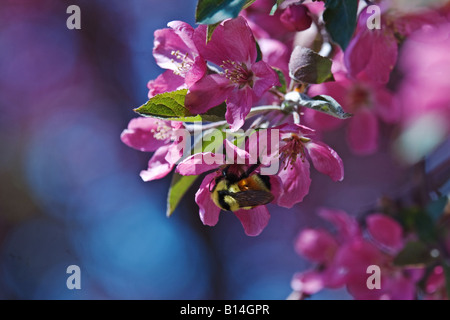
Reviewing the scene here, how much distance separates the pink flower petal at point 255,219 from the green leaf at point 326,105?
20 centimetres

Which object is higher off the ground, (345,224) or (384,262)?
(345,224)

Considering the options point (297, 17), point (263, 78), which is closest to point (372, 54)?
point (297, 17)

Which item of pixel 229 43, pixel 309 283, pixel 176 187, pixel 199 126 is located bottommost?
pixel 309 283

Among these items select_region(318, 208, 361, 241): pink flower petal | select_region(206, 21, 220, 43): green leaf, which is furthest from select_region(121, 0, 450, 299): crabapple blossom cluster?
select_region(318, 208, 361, 241): pink flower petal

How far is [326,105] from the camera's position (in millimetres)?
696

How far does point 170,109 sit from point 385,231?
0.98 m

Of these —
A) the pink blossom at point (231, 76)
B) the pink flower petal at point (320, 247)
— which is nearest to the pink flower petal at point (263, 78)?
the pink blossom at point (231, 76)

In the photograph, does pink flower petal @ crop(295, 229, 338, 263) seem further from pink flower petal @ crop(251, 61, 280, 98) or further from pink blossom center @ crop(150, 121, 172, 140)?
pink flower petal @ crop(251, 61, 280, 98)

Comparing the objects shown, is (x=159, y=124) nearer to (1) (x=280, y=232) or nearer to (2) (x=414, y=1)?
(2) (x=414, y=1)

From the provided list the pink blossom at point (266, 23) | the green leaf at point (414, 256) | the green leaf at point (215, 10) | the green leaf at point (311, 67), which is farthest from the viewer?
the green leaf at point (414, 256)

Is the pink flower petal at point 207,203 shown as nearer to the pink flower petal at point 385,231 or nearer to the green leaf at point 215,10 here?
the green leaf at point 215,10

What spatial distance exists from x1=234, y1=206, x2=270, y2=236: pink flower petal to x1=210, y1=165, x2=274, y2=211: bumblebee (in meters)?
0.06

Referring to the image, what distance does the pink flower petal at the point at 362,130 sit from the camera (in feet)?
5.23

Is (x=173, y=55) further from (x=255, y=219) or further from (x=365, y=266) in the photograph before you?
(x=365, y=266)
